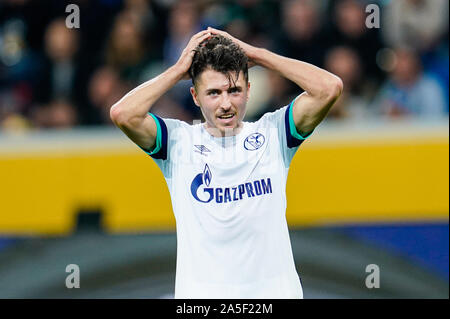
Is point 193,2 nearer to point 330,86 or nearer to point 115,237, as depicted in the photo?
point 115,237

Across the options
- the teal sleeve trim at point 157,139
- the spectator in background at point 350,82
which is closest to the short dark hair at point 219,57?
the teal sleeve trim at point 157,139

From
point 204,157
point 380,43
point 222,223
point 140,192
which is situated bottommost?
point 222,223

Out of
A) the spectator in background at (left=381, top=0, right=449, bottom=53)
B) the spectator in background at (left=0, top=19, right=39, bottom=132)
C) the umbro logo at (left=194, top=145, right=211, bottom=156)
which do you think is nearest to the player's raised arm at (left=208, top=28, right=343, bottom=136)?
the umbro logo at (left=194, top=145, right=211, bottom=156)

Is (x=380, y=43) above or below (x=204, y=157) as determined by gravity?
above

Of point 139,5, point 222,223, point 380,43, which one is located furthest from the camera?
point 139,5

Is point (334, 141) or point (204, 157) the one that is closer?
point (204, 157)

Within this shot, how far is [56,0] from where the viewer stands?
988 cm

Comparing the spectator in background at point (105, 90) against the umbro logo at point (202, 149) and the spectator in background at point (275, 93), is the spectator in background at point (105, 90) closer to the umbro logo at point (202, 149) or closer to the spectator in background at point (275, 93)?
the spectator in background at point (275, 93)

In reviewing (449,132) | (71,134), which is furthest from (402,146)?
(71,134)

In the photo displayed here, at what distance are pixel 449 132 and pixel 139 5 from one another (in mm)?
3765

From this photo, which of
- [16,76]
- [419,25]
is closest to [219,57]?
[419,25]

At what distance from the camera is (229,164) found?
181 inches

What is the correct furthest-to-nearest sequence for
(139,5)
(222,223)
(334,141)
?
(139,5), (334,141), (222,223)

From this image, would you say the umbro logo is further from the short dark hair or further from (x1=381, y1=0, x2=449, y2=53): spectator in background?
(x1=381, y1=0, x2=449, y2=53): spectator in background
